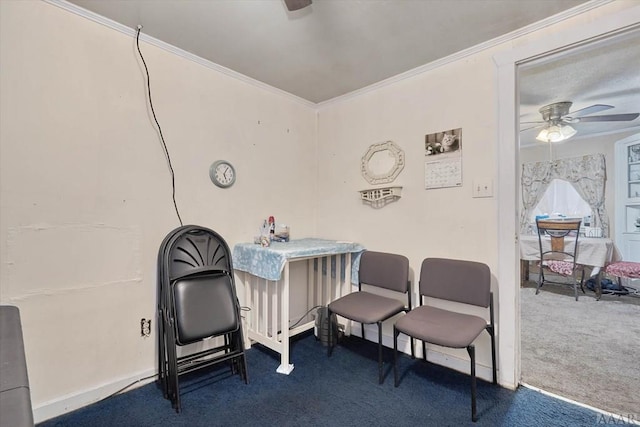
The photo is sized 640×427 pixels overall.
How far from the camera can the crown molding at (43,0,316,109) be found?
67.7 inches

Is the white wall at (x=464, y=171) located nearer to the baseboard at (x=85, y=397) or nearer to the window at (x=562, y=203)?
the baseboard at (x=85, y=397)

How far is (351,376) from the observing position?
2.10 meters

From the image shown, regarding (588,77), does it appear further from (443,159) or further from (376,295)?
(376,295)

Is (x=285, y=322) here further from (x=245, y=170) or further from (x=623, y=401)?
(x=623, y=401)

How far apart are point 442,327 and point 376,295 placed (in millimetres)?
672

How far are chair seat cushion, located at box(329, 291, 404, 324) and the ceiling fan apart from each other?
286 cm

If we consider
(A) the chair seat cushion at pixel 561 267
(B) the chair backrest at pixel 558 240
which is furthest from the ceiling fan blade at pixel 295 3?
(A) the chair seat cushion at pixel 561 267

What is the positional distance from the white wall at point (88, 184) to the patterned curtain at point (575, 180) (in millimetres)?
5273

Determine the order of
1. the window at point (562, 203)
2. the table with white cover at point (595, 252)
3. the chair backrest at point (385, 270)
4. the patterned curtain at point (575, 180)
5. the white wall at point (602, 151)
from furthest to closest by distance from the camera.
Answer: the window at point (562, 203)
the patterned curtain at point (575, 180)
the white wall at point (602, 151)
the table with white cover at point (595, 252)
the chair backrest at point (385, 270)

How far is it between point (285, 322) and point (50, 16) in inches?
91.8

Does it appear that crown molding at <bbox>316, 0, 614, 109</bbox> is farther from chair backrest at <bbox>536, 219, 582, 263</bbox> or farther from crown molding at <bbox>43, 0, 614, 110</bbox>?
chair backrest at <bbox>536, 219, 582, 263</bbox>

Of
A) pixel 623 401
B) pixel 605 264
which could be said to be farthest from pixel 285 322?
pixel 605 264

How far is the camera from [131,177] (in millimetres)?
1947

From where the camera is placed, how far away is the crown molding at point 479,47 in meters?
1.69
